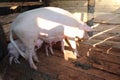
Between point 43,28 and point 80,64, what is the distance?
0.78 m

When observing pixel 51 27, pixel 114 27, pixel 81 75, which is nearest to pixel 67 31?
pixel 51 27

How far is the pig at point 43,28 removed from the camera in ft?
8.75

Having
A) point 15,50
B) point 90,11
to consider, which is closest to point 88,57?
point 15,50

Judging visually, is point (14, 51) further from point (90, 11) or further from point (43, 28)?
point (90, 11)

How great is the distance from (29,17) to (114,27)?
1.81 meters

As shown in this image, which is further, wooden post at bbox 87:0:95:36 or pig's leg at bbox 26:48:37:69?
wooden post at bbox 87:0:95:36

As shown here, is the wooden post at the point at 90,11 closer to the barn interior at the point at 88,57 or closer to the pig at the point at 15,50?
the barn interior at the point at 88,57

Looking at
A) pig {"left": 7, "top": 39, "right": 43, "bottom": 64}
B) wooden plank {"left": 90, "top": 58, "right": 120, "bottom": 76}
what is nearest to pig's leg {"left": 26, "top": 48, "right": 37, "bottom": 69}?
pig {"left": 7, "top": 39, "right": 43, "bottom": 64}

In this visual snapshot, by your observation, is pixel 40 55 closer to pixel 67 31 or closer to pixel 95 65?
pixel 67 31

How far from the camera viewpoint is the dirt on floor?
2359 millimetres

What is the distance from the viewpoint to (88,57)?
272 cm

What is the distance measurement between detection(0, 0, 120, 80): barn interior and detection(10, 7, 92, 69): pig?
166 millimetres

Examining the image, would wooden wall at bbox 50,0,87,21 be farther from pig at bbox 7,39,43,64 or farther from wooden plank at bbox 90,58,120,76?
wooden plank at bbox 90,58,120,76

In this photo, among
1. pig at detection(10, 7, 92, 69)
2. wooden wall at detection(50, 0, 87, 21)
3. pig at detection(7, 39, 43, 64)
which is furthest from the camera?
wooden wall at detection(50, 0, 87, 21)
